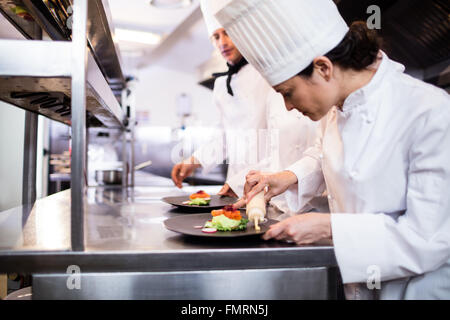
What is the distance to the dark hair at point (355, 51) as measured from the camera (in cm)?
97

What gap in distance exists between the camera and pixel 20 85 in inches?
36.5

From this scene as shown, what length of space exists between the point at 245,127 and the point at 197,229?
1356 mm

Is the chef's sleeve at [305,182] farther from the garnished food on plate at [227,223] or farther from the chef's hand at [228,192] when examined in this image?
the chef's hand at [228,192]

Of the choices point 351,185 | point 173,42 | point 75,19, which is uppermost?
point 173,42

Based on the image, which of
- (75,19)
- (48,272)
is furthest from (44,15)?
(48,272)

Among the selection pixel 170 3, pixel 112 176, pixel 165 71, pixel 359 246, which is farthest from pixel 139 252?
pixel 165 71

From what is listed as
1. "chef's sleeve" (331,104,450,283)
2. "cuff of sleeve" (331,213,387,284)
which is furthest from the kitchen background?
"cuff of sleeve" (331,213,387,284)

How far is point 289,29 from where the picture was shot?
3.22 ft

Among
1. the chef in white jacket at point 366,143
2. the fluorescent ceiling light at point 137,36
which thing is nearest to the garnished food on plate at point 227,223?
the chef in white jacket at point 366,143

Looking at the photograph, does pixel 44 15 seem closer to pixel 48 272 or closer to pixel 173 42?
pixel 48 272

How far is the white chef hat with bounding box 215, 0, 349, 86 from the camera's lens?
0.97 metres

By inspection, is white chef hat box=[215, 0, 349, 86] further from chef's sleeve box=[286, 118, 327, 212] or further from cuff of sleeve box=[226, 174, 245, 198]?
cuff of sleeve box=[226, 174, 245, 198]
